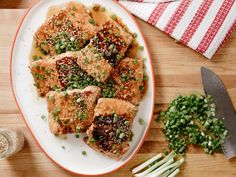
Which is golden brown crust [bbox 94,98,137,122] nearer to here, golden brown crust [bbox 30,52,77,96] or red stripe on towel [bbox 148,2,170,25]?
golden brown crust [bbox 30,52,77,96]

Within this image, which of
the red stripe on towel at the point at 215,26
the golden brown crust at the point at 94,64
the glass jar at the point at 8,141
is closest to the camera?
the golden brown crust at the point at 94,64

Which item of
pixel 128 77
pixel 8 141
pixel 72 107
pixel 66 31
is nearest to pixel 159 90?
pixel 128 77

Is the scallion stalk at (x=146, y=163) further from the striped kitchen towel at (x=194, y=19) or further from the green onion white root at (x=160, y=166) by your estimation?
the striped kitchen towel at (x=194, y=19)

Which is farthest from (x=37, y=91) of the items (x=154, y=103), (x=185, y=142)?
(x=185, y=142)

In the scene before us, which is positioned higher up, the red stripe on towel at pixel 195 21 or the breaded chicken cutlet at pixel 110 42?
the red stripe on towel at pixel 195 21

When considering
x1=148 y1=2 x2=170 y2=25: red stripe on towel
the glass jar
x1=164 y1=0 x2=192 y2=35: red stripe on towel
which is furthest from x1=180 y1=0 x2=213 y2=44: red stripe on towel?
the glass jar

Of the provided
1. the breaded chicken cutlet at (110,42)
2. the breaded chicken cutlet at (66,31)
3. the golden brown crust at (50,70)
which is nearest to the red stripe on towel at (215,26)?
the breaded chicken cutlet at (110,42)

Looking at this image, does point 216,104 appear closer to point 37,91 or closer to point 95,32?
point 95,32

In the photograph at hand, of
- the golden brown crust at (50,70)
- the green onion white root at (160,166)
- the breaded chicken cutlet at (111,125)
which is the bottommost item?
the green onion white root at (160,166)
